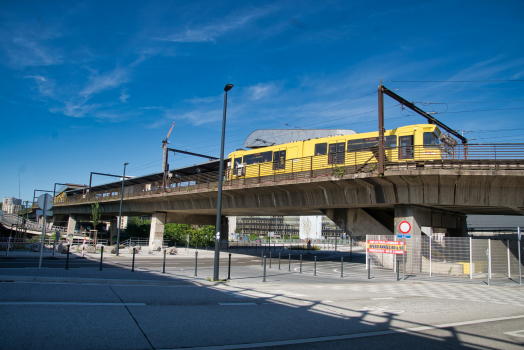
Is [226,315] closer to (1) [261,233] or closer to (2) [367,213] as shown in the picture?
(2) [367,213]

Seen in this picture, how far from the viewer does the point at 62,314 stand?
6.43m

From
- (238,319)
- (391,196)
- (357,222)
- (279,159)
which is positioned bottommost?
(238,319)

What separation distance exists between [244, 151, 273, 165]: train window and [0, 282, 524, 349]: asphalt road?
16463 millimetres

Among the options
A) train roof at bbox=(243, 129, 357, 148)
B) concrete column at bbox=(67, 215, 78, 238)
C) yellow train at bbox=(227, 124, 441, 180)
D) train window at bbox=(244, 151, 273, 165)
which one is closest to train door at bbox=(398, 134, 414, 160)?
yellow train at bbox=(227, 124, 441, 180)

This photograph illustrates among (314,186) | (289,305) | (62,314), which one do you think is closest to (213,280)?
(289,305)

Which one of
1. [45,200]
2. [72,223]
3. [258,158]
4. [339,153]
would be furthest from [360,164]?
[72,223]

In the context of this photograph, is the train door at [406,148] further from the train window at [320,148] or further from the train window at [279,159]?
the train window at [279,159]

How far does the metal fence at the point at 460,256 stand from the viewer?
723 inches

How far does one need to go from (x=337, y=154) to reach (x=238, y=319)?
656 inches

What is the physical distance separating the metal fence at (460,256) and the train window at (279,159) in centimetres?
824

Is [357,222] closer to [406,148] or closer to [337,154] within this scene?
[337,154]

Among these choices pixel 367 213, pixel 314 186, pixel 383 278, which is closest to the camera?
pixel 383 278

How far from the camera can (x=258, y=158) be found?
27609 millimetres

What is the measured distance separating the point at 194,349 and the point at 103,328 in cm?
180
